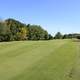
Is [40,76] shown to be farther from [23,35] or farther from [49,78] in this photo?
[23,35]

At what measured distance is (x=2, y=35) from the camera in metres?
86.9

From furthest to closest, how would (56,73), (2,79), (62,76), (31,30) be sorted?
(31,30) → (56,73) → (62,76) → (2,79)

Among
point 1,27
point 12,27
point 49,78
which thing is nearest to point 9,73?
point 49,78

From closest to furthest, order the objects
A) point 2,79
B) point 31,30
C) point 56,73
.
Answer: point 2,79 → point 56,73 → point 31,30

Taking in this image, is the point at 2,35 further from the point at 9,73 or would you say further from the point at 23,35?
the point at 9,73

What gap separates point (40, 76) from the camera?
13.8 m

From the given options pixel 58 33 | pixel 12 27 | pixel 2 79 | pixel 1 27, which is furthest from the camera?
pixel 58 33

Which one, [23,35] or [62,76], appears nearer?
[62,76]

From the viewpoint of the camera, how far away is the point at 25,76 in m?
13.7

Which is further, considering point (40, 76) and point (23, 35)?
point (23, 35)

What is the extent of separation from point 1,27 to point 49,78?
7390 cm

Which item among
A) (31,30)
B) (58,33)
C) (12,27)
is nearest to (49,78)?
(12,27)

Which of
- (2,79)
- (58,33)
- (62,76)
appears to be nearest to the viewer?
(2,79)

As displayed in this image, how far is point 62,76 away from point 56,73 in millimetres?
949
